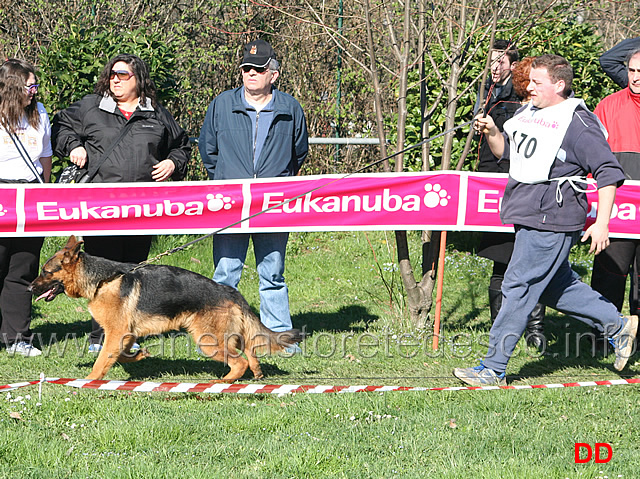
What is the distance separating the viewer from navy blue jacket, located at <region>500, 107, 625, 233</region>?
16.2 ft

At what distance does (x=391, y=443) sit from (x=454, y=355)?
2.23 m

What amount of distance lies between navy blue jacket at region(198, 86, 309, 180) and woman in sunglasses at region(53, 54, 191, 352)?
0.43m

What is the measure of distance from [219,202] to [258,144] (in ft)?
1.93

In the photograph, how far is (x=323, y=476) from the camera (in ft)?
12.8

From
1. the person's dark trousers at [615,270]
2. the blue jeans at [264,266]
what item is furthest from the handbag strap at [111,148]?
the person's dark trousers at [615,270]

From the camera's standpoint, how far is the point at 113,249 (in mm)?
6391

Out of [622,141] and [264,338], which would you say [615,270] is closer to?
[622,141]

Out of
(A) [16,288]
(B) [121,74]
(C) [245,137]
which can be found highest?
(B) [121,74]

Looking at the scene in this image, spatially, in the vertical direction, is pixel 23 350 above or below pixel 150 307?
below

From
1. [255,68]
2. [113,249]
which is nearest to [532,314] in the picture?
[255,68]

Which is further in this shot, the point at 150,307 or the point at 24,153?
the point at 24,153

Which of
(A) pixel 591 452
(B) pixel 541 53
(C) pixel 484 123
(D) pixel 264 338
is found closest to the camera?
(A) pixel 591 452

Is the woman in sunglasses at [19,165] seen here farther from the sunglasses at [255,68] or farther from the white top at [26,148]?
the sunglasses at [255,68]

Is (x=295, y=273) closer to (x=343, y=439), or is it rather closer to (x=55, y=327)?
(x=55, y=327)
